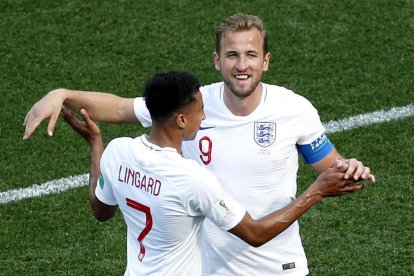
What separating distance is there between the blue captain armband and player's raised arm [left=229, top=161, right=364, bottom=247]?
571mm

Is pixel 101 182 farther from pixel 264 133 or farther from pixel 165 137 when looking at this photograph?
pixel 264 133

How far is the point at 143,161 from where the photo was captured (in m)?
5.64

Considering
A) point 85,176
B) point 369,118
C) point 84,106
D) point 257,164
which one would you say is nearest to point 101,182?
point 84,106

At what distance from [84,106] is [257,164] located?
1.01 meters

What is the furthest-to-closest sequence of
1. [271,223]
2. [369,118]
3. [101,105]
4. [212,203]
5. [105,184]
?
[369,118]
[101,105]
[105,184]
[271,223]
[212,203]

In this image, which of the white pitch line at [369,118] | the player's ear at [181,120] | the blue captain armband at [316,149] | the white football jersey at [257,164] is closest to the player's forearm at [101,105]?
the white football jersey at [257,164]

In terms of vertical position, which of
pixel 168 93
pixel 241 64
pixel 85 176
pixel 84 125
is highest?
pixel 168 93

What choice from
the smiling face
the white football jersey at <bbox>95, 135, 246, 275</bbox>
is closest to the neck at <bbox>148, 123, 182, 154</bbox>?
the white football jersey at <bbox>95, 135, 246, 275</bbox>

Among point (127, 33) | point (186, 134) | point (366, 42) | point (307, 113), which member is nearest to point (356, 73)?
point (366, 42)

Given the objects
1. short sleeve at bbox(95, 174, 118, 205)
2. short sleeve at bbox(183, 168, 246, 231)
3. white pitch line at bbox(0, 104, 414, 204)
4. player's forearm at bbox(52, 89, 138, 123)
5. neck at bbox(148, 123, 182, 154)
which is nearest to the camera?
short sleeve at bbox(183, 168, 246, 231)

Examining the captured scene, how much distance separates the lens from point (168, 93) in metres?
5.58

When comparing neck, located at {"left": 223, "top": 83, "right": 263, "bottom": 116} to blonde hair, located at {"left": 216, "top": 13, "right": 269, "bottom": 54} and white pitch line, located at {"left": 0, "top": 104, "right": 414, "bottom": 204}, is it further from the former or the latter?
white pitch line, located at {"left": 0, "top": 104, "right": 414, "bottom": 204}

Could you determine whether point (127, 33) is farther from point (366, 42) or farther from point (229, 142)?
point (229, 142)

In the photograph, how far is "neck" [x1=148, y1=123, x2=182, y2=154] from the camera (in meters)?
5.65
